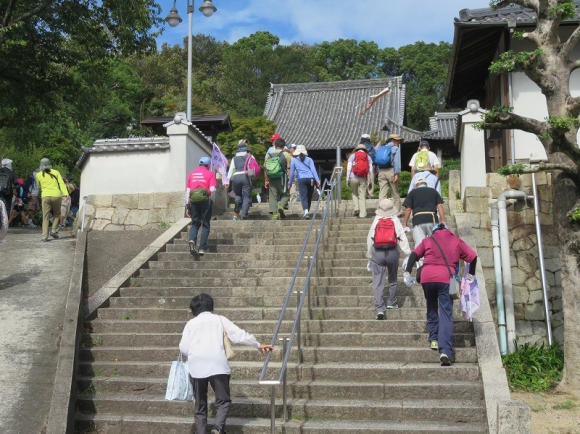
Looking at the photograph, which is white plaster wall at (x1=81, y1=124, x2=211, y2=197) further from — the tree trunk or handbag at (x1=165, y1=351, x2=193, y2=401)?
handbag at (x1=165, y1=351, x2=193, y2=401)

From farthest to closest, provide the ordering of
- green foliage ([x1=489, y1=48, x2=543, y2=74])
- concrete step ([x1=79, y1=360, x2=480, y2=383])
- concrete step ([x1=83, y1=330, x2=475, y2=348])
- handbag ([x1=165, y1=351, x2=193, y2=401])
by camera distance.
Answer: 1. green foliage ([x1=489, y1=48, x2=543, y2=74])
2. concrete step ([x1=83, y1=330, x2=475, y2=348])
3. concrete step ([x1=79, y1=360, x2=480, y2=383])
4. handbag ([x1=165, y1=351, x2=193, y2=401])

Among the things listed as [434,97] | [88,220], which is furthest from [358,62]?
[88,220]

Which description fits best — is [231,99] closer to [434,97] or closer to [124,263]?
[434,97]

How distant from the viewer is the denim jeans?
1082 cm

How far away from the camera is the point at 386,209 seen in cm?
859

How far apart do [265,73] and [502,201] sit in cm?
3661

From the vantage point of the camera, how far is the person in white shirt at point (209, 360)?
601 centimetres

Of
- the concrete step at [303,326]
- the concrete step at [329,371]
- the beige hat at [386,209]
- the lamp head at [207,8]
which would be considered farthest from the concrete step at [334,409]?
the lamp head at [207,8]

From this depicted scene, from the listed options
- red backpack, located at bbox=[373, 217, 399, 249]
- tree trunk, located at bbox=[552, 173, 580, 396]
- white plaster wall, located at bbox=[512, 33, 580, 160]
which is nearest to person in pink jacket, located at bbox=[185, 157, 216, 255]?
red backpack, located at bbox=[373, 217, 399, 249]

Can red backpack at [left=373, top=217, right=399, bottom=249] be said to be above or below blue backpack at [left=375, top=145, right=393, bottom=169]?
below

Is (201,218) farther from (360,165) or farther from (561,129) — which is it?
(561,129)

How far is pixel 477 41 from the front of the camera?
13.8m

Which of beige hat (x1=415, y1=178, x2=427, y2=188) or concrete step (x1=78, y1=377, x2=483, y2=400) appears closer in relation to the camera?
concrete step (x1=78, y1=377, x2=483, y2=400)

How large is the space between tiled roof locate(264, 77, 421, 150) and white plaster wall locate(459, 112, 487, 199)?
20.9 metres
